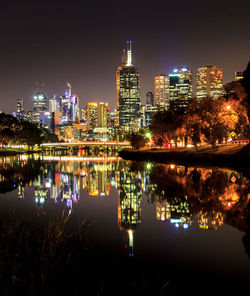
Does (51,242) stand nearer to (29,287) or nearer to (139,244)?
(29,287)

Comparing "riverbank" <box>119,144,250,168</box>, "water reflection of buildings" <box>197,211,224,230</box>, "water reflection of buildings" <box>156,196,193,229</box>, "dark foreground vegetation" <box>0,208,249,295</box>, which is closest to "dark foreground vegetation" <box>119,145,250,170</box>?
"riverbank" <box>119,144,250,168</box>

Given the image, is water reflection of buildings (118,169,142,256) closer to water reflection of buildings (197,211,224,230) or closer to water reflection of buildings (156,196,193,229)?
water reflection of buildings (156,196,193,229)

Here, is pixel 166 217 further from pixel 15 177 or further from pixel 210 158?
pixel 210 158

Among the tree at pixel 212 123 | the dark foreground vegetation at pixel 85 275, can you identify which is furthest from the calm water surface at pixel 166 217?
the tree at pixel 212 123

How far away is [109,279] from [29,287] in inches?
95.0

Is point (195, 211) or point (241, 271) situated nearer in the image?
point (241, 271)

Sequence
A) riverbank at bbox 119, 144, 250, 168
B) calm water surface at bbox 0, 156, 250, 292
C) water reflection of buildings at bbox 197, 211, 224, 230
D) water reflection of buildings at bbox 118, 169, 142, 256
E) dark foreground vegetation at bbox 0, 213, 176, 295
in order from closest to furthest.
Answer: dark foreground vegetation at bbox 0, 213, 176, 295
calm water surface at bbox 0, 156, 250, 292
water reflection of buildings at bbox 118, 169, 142, 256
water reflection of buildings at bbox 197, 211, 224, 230
riverbank at bbox 119, 144, 250, 168

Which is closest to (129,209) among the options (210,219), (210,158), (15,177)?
(210,219)

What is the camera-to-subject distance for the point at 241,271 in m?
9.26

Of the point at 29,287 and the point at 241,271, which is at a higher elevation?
the point at 29,287

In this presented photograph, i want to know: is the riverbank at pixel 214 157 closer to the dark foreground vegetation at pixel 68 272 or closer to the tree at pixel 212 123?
the tree at pixel 212 123

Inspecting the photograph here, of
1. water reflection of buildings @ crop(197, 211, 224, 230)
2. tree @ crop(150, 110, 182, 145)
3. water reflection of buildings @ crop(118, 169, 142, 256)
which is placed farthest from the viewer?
tree @ crop(150, 110, 182, 145)

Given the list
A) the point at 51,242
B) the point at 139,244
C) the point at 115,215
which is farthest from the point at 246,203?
the point at 51,242

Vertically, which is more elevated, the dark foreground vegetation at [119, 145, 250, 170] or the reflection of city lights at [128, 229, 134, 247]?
the dark foreground vegetation at [119, 145, 250, 170]
